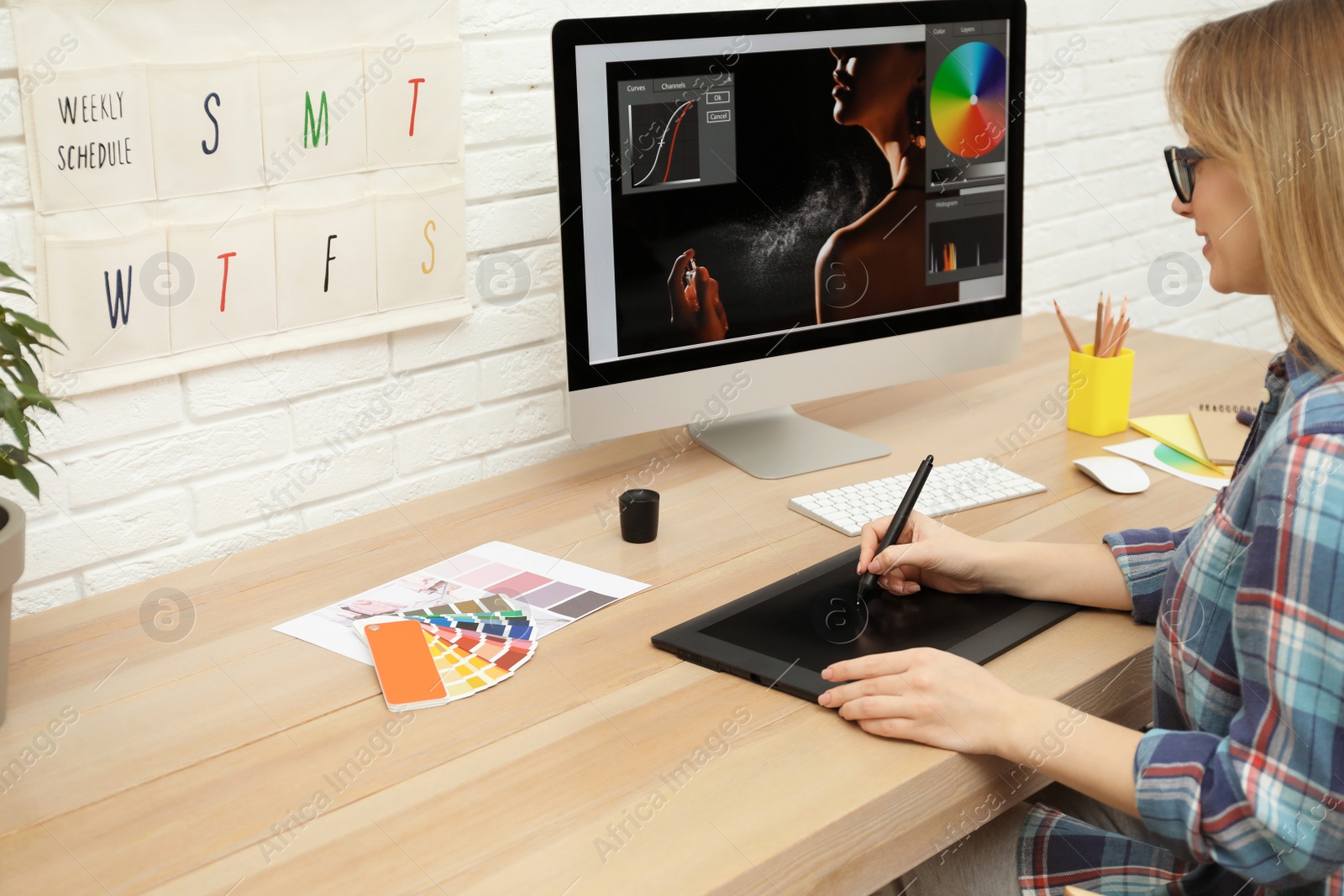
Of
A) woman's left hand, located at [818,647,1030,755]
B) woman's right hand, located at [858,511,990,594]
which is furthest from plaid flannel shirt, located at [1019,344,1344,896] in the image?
woman's right hand, located at [858,511,990,594]

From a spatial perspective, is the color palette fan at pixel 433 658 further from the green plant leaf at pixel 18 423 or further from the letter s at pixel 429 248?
the letter s at pixel 429 248

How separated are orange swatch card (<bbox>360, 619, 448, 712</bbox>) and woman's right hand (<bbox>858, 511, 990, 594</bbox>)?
429 mm

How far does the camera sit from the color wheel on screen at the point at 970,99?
1.55 m

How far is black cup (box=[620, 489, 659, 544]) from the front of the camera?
1300 millimetres

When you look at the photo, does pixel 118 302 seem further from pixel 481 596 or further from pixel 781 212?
pixel 781 212

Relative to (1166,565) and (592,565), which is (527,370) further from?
(1166,565)

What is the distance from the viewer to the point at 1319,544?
2.54 ft

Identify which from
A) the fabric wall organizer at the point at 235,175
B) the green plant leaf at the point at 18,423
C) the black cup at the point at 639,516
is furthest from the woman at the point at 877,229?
the green plant leaf at the point at 18,423

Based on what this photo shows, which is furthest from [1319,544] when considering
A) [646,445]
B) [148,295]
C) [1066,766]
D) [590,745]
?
[148,295]

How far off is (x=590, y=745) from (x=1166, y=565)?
598 mm

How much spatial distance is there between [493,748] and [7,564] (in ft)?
1.36

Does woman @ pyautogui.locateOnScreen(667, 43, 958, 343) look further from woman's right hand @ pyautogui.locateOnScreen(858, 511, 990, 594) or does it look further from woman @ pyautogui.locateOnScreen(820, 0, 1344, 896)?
woman @ pyautogui.locateOnScreen(820, 0, 1344, 896)

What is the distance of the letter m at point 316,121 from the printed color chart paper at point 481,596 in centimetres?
49

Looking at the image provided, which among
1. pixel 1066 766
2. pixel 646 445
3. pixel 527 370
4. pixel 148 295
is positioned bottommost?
pixel 1066 766
